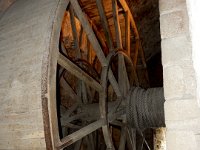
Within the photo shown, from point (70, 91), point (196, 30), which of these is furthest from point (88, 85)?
point (196, 30)

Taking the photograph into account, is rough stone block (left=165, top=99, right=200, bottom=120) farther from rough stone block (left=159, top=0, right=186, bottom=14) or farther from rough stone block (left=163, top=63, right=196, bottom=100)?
rough stone block (left=159, top=0, right=186, bottom=14)

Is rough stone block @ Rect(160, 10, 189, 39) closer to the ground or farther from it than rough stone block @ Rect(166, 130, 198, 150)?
farther from it

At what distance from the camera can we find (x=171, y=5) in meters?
1.97

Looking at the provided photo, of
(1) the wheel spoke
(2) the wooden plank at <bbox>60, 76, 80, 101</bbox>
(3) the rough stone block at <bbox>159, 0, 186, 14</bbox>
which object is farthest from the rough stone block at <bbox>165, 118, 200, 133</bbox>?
(2) the wooden plank at <bbox>60, 76, 80, 101</bbox>

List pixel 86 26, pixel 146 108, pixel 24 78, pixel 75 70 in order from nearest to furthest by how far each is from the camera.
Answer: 1. pixel 24 78
2. pixel 75 70
3. pixel 86 26
4. pixel 146 108

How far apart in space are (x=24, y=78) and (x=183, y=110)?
1.41 m

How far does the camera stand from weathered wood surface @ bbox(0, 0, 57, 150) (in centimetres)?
219

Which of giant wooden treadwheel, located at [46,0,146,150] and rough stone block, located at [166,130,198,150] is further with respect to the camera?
giant wooden treadwheel, located at [46,0,146,150]

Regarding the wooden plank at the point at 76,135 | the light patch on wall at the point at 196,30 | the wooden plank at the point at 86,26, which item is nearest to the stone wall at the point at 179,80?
the light patch on wall at the point at 196,30

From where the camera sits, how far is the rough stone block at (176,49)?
6.04 ft

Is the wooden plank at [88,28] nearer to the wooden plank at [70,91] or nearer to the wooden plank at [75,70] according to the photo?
the wooden plank at [75,70]

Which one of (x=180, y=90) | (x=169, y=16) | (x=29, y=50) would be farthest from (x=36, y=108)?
(x=169, y=16)

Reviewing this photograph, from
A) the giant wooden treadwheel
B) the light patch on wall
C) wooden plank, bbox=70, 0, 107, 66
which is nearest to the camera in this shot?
the light patch on wall

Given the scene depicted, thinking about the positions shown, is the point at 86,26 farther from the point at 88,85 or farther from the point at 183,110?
the point at 183,110
